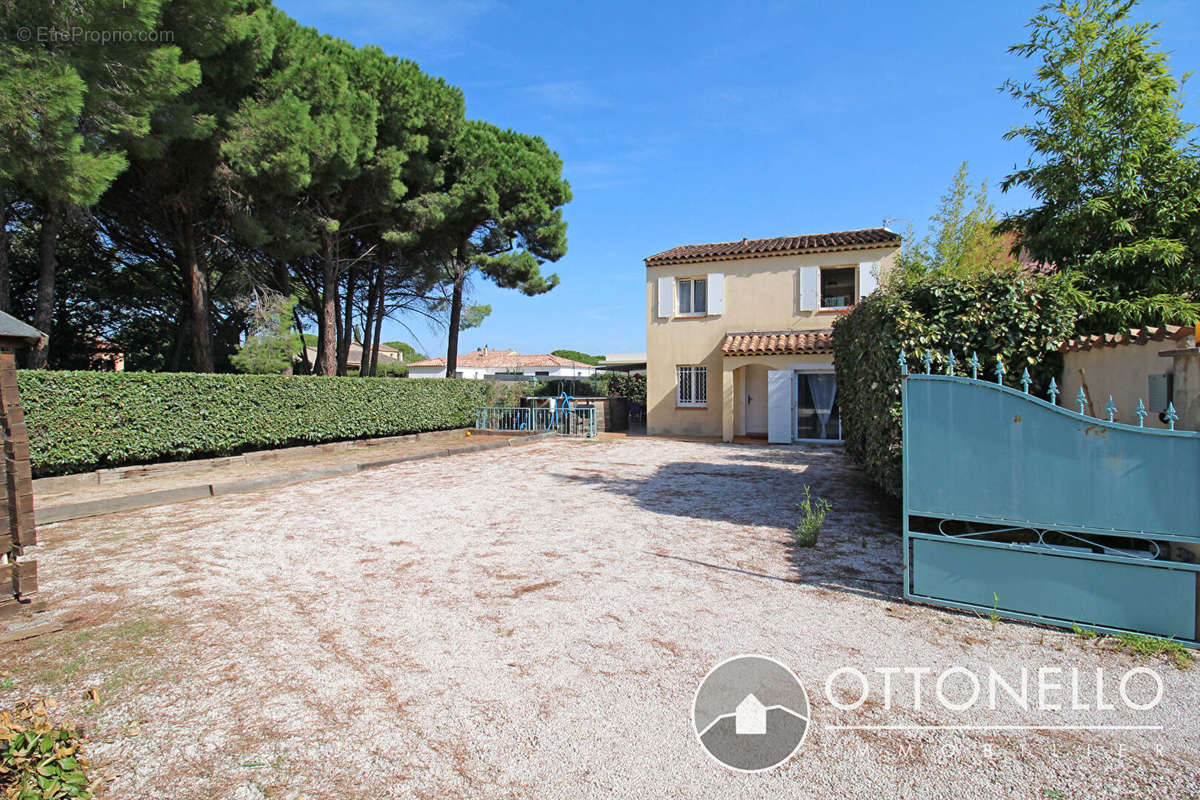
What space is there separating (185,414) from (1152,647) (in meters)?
13.0

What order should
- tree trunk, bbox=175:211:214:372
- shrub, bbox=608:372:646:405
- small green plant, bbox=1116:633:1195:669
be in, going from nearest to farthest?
small green plant, bbox=1116:633:1195:669, tree trunk, bbox=175:211:214:372, shrub, bbox=608:372:646:405

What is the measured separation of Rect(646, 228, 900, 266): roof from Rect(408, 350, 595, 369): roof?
28400 mm

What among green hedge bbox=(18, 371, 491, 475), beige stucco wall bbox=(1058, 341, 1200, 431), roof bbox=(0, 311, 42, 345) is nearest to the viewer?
beige stucco wall bbox=(1058, 341, 1200, 431)

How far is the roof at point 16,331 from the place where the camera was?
12.6ft

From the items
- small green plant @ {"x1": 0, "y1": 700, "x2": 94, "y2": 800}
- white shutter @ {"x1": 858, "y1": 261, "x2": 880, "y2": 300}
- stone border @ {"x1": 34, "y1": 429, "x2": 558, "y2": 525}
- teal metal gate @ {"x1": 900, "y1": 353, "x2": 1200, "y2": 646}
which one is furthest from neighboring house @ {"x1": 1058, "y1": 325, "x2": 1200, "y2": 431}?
white shutter @ {"x1": 858, "y1": 261, "x2": 880, "y2": 300}

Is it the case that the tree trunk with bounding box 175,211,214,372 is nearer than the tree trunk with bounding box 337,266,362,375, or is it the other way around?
the tree trunk with bounding box 175,211,214,372

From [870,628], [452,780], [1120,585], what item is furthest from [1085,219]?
[452,780]

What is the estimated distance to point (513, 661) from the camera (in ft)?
10.9

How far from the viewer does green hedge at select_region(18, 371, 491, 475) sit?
8773mm

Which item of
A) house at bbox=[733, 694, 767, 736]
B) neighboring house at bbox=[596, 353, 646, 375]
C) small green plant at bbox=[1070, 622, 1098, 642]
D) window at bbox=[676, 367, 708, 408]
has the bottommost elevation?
house at bbox=[733, 694, 767, 736]

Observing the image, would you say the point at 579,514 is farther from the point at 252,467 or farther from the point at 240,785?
the point at 252,467

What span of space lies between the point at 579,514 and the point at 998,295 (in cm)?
502

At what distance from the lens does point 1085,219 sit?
23.1 feet

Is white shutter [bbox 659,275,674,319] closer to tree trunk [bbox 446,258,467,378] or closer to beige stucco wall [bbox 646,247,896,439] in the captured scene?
beige stucco wall [bbox 646,247,896,439]
